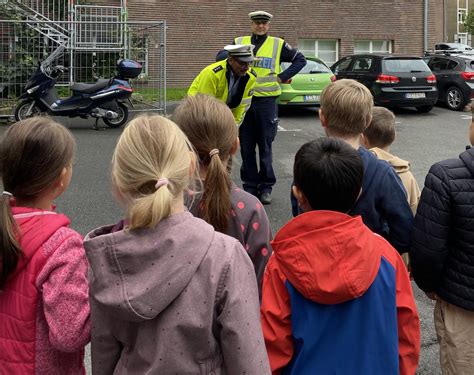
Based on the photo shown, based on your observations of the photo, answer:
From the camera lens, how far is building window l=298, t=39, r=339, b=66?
929 inches

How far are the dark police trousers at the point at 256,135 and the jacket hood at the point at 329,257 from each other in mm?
4357

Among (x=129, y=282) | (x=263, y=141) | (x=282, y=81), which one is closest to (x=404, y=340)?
(x=129, y=282)

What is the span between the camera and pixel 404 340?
2.09m

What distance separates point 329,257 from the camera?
1978mm

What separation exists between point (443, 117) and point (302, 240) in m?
14.0

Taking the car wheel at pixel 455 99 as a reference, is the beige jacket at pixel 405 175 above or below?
below

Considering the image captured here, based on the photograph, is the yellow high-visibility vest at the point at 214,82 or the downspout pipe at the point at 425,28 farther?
the downspout pipe at the point at 425,28

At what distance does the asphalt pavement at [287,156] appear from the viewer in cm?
607

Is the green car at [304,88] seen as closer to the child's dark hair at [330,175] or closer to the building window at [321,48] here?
the building window at [321,48]

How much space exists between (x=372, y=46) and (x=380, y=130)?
22369 mm

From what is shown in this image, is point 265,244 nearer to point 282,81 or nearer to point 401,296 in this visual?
point 401,296

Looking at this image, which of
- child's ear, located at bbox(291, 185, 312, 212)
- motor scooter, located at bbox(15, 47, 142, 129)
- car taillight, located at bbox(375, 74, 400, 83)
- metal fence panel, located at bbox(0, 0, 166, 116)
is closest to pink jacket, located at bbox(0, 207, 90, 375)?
child's ear, located at bbox(291, 185, 312, 212)

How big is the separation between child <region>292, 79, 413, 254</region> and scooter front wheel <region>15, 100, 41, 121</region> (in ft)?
30.9

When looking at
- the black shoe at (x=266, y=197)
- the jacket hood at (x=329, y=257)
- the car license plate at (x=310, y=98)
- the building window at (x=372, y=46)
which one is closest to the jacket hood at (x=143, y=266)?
the jacket hood at (x=329, y=257)
